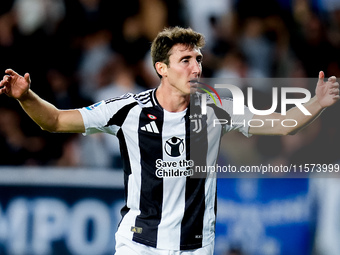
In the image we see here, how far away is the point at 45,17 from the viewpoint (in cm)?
866

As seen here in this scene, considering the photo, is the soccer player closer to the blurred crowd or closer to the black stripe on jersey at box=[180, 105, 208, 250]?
the black stripe on jersey at box=[180, 105, 208, 250]

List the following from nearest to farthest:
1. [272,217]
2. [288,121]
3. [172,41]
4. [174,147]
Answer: [174,147], [288,121], [172,41], [272,217]

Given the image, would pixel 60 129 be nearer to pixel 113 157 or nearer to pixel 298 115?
pixel 298 115

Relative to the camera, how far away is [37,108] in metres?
4.73

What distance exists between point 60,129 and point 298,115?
1.80 meters

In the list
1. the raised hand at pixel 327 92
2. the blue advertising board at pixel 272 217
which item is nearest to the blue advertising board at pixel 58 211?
the blue advertising board at pixel 272 217

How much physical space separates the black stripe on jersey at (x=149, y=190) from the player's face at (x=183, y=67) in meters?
0.38

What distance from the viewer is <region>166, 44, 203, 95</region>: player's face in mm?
4992

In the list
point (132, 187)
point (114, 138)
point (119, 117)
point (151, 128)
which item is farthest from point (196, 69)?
point (114, 138)

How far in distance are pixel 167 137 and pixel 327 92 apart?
124 centimetres

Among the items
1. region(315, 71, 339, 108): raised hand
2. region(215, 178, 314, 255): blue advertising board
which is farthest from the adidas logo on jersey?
region(215, 178, 314, 255): blue advertising board

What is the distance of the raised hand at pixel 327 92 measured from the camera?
15.9ft

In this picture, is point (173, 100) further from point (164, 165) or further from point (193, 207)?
point (193, 207)

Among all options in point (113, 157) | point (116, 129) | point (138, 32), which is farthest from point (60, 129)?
point (138, 32)
